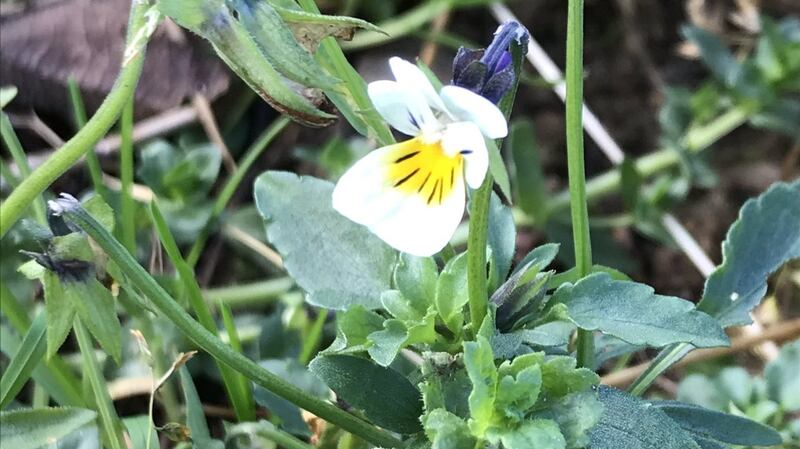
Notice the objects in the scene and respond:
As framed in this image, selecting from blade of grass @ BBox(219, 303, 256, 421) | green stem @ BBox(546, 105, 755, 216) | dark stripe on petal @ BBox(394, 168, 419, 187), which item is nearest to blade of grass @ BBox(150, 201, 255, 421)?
blade of grass @ BBox(219, 303, 256, 421)

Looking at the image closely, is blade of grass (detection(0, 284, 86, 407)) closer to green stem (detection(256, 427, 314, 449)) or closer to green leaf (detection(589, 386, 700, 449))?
green stem (detection(256, 427, 314, 449))

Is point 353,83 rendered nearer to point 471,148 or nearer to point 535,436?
point 471,148

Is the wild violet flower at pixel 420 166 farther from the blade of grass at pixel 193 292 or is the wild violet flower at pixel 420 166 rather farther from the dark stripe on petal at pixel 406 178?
the blade of grass at pixel 193 292

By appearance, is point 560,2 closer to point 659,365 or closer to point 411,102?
point 659,365

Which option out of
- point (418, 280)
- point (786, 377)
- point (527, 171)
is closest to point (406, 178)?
point (418, 280)

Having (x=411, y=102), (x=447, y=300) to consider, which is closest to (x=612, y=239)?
(x=447, y=300)

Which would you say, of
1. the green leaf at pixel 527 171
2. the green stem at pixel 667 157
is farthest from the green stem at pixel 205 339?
the green stem at pixel 667 157
